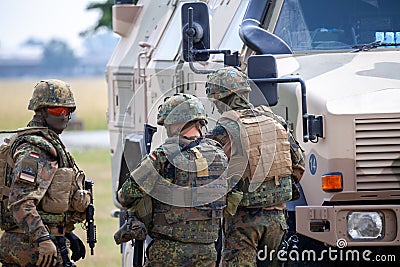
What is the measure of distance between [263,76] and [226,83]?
0.24 m

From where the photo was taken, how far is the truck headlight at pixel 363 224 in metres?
6.75

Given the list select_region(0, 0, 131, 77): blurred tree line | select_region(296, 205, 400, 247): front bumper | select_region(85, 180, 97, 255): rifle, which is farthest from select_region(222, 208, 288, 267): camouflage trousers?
select_region(0, 0, 131, 77): blurred tree line

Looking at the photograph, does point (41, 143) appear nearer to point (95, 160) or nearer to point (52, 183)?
point (52, 183)

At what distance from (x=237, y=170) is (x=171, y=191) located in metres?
0.54

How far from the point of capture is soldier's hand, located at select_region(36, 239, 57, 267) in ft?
21.9

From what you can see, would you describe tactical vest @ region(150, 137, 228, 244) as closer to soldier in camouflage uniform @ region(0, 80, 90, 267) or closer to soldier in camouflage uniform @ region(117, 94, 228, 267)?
soldier in camouflage uniform @ region(117, 94, 228, 267)

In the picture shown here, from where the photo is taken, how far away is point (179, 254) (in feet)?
21.7

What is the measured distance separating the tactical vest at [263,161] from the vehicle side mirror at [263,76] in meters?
0.22

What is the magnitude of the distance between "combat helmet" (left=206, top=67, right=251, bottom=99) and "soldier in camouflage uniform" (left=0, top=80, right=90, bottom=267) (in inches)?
33.8

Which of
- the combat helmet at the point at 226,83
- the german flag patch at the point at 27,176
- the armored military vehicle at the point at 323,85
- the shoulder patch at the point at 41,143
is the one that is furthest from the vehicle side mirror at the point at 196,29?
the german flag patch at the point at 27,176

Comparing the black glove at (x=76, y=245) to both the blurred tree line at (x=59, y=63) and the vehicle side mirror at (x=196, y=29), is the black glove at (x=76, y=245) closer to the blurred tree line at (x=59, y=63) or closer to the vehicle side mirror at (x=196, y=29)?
the vehicle side mirror at (x=196, y=29)

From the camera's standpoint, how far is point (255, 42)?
759 cm

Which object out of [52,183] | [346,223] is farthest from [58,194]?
[346,223]

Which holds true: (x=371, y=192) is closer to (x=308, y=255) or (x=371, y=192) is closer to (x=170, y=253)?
(x=308, y=255)
